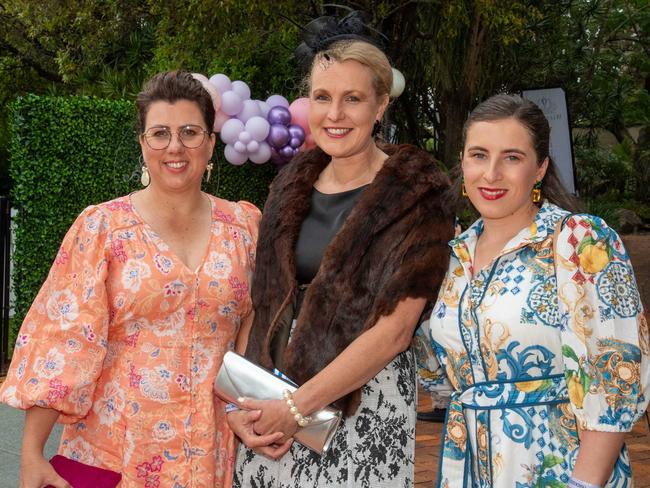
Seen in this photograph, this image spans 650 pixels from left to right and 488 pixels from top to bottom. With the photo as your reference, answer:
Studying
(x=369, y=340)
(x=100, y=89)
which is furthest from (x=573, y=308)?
(x=100, y=89)

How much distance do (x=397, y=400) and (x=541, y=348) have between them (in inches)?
22.5

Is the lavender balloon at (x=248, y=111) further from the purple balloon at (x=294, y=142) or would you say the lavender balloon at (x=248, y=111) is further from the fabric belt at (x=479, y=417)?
the fabric belt at (x=479, y=417)

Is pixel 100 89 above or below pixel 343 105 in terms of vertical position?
above

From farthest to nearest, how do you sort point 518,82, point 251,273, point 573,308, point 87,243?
point 518,82 < point 251,273 < point 87,243 < point 573,308

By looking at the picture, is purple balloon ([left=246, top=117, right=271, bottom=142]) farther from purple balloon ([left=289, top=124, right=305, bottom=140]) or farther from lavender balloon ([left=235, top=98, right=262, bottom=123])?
purple balloon ([left=289, top=124, right=305, bottom=140])

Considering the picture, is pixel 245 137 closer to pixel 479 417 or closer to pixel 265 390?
pixel 265 390

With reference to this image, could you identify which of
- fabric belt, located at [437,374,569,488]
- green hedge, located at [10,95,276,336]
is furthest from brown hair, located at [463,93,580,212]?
green hedge, located at [10,95,276,336]

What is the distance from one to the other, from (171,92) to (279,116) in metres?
4.84

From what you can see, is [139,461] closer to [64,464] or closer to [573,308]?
[64,464]

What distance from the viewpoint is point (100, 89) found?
43.5 ft

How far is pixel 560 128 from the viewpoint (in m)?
7.94

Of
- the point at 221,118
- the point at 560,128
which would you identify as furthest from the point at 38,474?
the point at 560,128

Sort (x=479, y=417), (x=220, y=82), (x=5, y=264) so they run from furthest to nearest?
(x=5, y=264) → (x=220, y=82) → (x=479, y=417)

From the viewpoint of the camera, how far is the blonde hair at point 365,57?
268 cm
